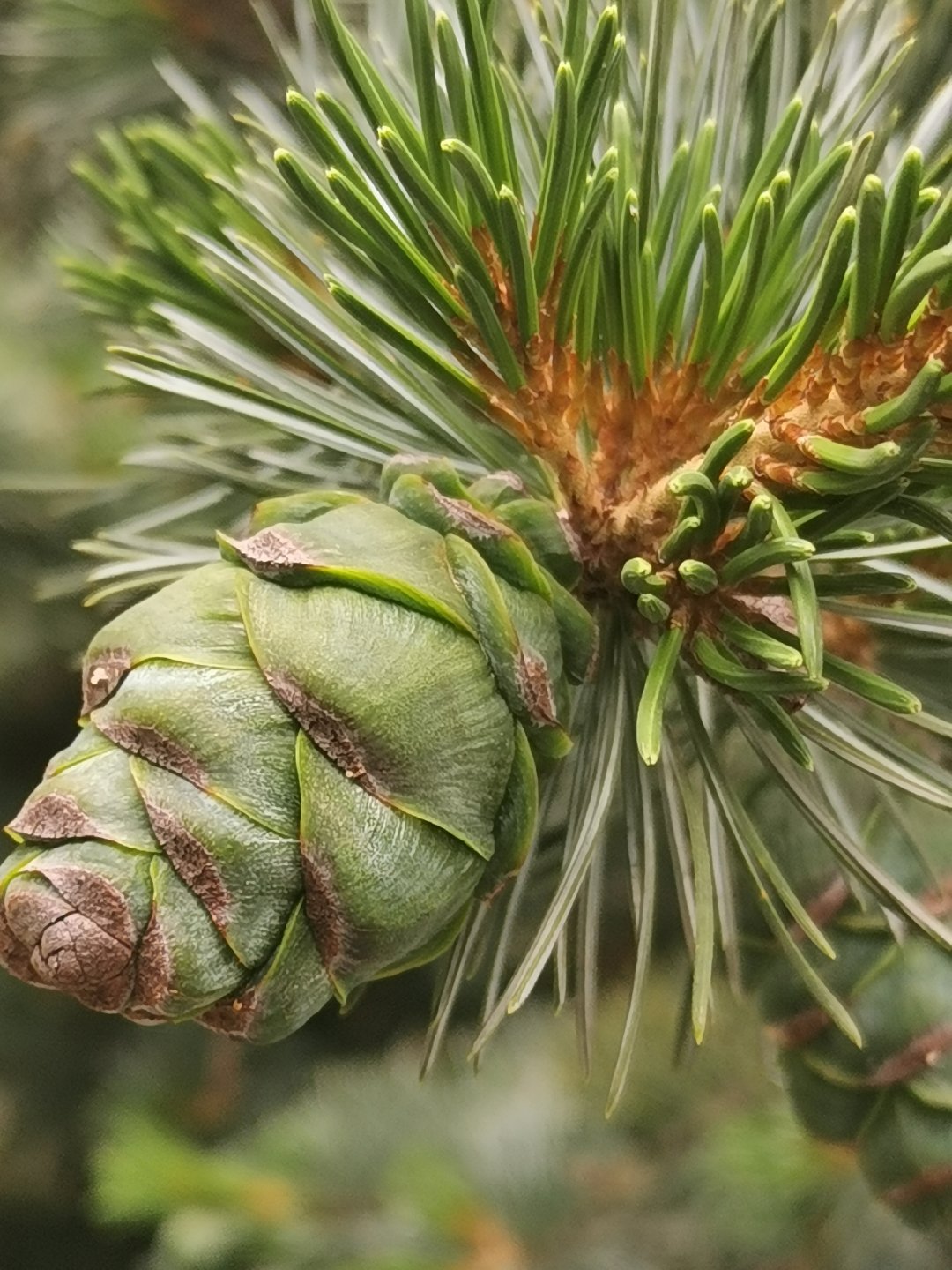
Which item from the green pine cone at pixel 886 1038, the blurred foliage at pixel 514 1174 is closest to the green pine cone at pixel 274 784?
the green pine cone at pixel 886 1038

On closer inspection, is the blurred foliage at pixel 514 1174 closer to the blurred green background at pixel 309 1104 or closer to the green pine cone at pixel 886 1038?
the blurred green background at pixel 309 1104

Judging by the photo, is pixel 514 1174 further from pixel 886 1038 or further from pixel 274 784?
pixel 274 784

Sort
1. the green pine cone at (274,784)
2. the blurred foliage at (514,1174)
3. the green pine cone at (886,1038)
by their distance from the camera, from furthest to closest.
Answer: the blurred foliage at (514,1174)
the green pine cone at (886,1038)
the green pine cone at (274,784)

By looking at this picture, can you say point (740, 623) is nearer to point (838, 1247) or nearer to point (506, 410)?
A: point (506, 410)

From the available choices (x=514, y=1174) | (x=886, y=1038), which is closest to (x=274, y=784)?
(x=886, y=1038)

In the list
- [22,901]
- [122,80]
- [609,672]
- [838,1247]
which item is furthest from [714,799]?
[122,80]

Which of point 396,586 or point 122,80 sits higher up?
point 122,80

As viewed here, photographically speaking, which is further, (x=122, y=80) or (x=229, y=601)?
(x=122, y=80)
